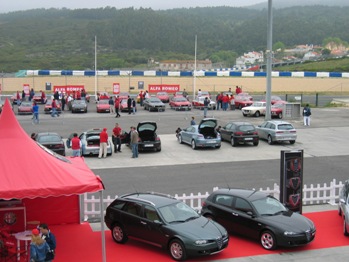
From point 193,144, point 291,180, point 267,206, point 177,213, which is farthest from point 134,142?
point 177,213

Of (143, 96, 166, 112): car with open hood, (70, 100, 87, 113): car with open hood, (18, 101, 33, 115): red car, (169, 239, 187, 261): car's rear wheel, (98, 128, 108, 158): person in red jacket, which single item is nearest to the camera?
(169, 239, 187, 261): car's rear wheel

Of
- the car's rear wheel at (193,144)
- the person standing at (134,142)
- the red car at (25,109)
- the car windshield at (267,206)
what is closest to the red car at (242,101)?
the red car at (25,109)

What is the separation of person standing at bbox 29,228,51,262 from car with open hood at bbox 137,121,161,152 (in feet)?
53.2

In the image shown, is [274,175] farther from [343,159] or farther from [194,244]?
[194,244]

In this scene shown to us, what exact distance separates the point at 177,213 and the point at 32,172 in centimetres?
370

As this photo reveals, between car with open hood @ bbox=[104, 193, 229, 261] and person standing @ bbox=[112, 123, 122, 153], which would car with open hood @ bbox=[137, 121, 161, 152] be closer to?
person standing @ bbox=[112, 123, 122, 153]

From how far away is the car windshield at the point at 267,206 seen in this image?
1450cm

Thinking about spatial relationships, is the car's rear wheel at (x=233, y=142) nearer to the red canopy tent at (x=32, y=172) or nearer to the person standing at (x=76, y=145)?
the person standing at (x=76, y=145)

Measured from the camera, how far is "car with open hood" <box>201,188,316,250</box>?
13781 millimetres

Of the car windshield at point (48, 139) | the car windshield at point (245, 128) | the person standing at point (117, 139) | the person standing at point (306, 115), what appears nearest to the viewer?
the car windshield at point (48, 139)

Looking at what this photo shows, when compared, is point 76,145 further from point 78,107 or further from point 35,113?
point 78,107

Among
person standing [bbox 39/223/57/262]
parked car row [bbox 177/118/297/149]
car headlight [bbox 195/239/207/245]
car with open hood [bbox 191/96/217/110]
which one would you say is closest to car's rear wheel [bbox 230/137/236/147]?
parked car row [bbox 177/118/297/149]

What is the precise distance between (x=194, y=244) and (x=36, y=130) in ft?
83.5

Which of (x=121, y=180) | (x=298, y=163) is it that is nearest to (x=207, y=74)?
(x=121, y=180)
